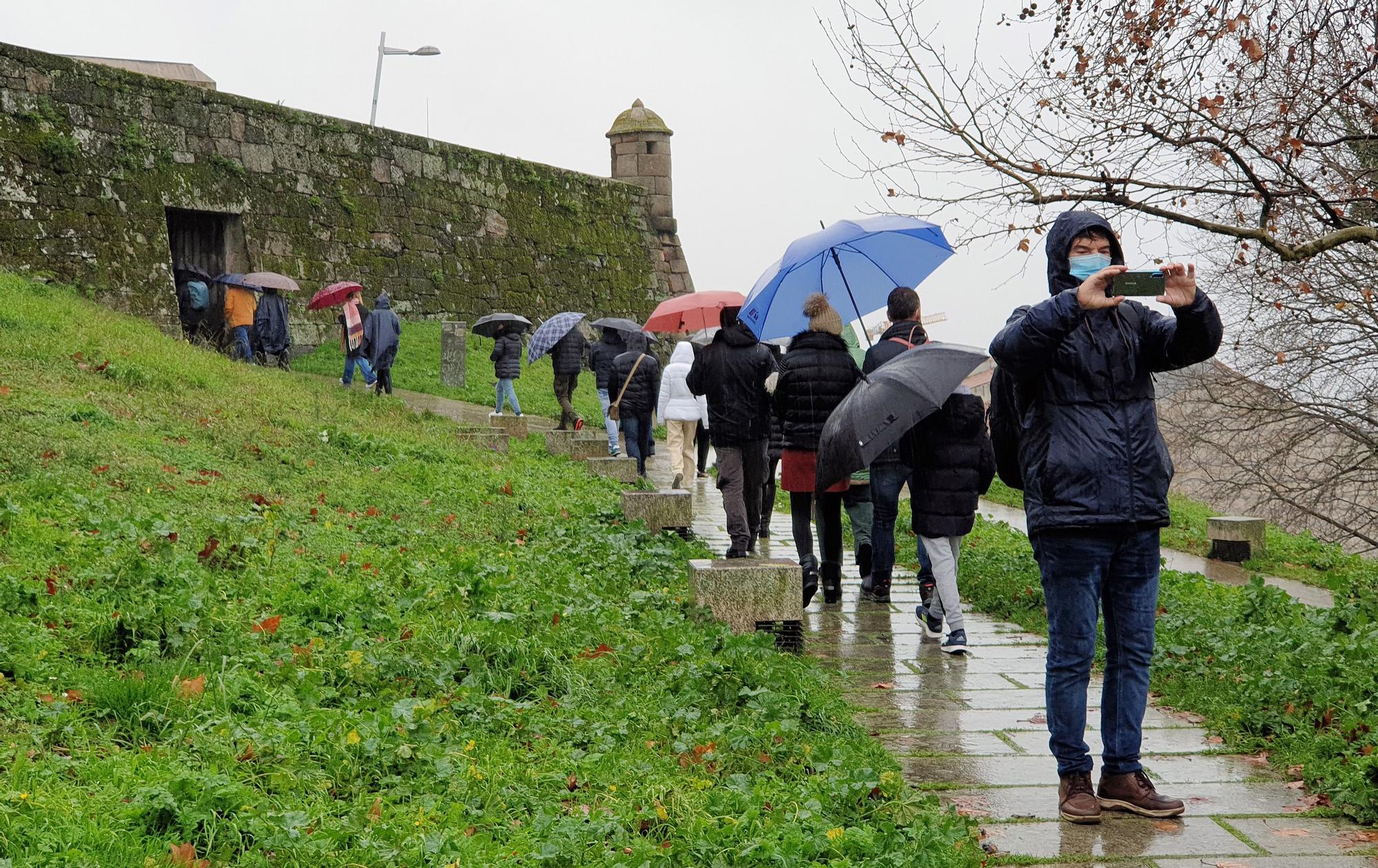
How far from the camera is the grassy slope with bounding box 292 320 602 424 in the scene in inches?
835

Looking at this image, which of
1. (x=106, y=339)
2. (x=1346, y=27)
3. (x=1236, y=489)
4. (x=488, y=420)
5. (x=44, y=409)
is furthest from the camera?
(x=488, y=420)

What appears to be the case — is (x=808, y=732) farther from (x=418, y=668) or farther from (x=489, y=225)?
(x=489, y=225)

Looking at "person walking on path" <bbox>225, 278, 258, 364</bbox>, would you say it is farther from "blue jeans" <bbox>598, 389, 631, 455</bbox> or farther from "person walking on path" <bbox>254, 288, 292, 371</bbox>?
"blue jeans" <bbox>598, 389, 631, 455</bbox>

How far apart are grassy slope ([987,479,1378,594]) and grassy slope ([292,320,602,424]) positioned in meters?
9.96

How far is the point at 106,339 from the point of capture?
14266 mm

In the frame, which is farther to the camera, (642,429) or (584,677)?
(642,429)

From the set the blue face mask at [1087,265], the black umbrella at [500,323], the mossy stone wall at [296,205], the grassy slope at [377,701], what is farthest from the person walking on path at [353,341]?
the blue face mask at [1087,265]

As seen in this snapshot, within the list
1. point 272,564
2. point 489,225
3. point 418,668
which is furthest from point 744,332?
point 489,225

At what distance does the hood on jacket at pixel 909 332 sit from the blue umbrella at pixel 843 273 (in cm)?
65

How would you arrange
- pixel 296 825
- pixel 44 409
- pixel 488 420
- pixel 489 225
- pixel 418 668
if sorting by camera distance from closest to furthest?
pixel 296 825
pixel 418 668
pixel 44 409
pixel 488 420
pixel 489 225

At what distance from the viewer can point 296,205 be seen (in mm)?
23031

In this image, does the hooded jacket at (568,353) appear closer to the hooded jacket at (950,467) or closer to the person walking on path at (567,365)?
the person walking on path at (567,365)

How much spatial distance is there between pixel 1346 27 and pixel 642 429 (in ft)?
28.8

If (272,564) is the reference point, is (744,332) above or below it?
above
